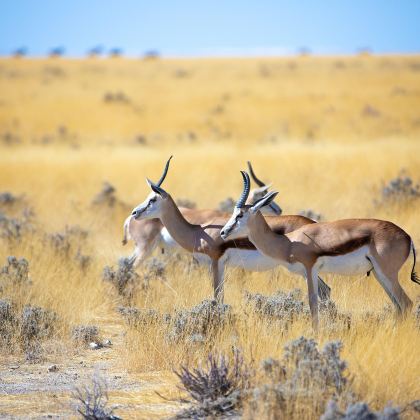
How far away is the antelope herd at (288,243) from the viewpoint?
6977 mm

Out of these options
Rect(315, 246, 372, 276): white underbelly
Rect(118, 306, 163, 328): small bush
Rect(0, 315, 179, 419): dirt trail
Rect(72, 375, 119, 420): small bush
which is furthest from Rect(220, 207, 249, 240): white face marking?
Rect(72, 375, 119, 420): small bush

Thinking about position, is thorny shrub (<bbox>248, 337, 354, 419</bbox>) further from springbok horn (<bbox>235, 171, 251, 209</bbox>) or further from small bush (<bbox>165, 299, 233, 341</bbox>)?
springbok horn (<bbox>235, 171, 251, 209</bbox>)

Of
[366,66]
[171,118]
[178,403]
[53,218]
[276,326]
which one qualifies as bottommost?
[178,403]

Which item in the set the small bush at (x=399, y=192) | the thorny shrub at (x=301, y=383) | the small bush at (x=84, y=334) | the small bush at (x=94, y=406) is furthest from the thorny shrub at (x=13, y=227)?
the thorny shrub at (x=301, y=383)

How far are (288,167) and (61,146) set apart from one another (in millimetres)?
8178

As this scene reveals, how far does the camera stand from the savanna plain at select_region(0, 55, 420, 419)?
5.36 m

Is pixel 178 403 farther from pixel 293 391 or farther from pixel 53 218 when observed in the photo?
pixel 53 218

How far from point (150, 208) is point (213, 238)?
866mm

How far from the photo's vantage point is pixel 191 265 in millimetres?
9727

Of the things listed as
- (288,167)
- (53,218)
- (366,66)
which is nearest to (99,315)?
(53,218)

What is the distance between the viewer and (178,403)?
5.48 metres

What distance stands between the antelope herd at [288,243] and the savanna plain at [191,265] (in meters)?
0.32

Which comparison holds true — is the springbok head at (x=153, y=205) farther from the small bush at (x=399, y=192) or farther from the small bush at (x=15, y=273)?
the small bush at (x=399, y=192)

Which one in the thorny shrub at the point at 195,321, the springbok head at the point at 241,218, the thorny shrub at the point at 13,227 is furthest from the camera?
the thorny shrub at the point at 13,227
